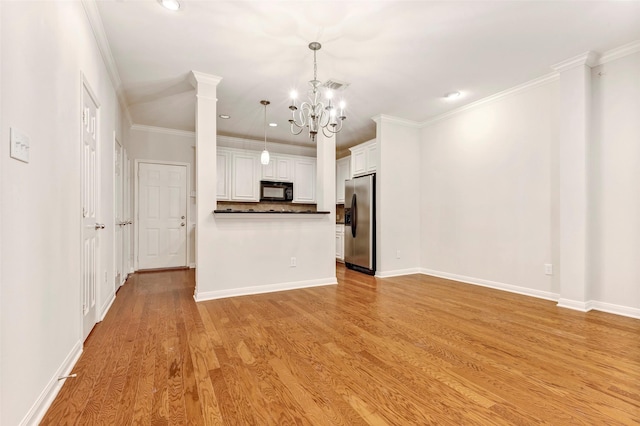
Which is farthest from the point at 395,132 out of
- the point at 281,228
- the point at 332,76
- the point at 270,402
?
the point at 270,402

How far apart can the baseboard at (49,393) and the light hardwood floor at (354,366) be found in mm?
39

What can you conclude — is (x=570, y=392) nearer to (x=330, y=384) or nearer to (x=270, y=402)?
(x=330, y=384)

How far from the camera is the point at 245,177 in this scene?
20.2 feet

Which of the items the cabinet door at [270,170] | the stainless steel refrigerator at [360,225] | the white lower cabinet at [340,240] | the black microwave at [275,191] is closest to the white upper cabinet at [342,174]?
the white lower cabinet at [340,240]

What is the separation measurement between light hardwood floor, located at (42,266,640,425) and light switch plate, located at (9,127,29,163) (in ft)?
3.97

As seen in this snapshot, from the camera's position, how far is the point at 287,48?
9.70 feet

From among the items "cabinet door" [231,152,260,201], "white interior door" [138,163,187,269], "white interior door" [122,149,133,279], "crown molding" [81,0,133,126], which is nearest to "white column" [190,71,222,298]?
"crown molding" [81,0,133,126]

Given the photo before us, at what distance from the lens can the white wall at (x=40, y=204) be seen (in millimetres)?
1225

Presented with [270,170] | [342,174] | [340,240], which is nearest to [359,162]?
[342,174]

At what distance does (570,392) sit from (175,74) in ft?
14.2

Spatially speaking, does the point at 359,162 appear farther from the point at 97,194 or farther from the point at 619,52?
A: the point at 97,194

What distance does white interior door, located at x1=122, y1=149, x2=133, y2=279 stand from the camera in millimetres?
4594

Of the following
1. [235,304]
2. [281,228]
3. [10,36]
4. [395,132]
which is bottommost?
[235,304]

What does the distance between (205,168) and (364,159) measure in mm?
2976
